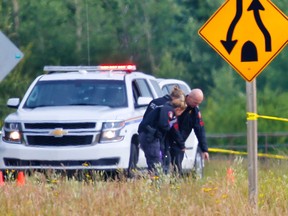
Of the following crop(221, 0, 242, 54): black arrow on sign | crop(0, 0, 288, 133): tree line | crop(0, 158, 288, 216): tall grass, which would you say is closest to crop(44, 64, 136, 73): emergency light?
crop(0, 158, 288, 216): tall grass

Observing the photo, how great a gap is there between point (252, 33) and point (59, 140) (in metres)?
5.03

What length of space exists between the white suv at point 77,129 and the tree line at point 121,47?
1154cm

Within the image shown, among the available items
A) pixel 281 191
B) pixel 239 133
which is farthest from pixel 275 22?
pixel 239 133

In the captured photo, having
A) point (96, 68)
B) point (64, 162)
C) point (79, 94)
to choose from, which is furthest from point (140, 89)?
point (64, 162)

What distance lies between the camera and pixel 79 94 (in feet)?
54.0

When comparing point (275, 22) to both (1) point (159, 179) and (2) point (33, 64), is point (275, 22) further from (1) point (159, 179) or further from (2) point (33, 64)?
(2) point (33, 64)

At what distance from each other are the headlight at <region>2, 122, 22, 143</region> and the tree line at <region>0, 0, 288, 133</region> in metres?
12.3

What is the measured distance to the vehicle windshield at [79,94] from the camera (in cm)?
1630

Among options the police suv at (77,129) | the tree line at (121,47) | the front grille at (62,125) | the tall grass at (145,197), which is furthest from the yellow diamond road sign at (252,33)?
the tree line at (121,47)

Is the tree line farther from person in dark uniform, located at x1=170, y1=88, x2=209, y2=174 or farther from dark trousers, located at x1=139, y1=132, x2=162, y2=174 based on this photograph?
dark trousers, located at x1=139, y1=132, x2=162, y2=174

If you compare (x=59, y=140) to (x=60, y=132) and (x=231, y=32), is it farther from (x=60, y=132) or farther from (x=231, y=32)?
(x=231, y=32)

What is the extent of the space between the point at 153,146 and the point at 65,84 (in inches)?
119

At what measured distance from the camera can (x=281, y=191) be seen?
11422 millimetres

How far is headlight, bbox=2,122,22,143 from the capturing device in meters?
15.6
